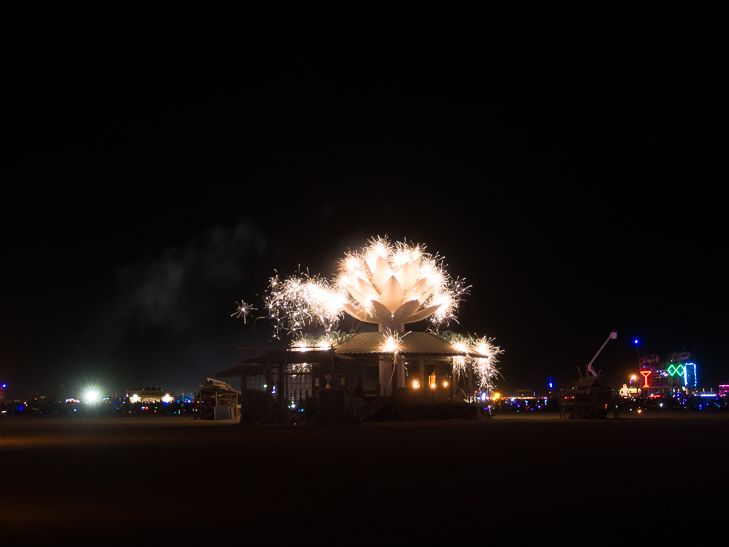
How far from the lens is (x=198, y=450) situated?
753 inches

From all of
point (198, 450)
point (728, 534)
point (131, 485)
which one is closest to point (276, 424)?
point (198, 450)

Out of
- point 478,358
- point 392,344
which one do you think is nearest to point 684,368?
point 478,358

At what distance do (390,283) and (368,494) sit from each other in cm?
3458

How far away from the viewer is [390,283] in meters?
45.1

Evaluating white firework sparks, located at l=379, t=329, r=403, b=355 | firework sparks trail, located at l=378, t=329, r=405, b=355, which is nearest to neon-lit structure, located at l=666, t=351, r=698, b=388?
firework sparks trail, located at l=378, t=329, r=405, b=355

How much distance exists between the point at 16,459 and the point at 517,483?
11.3 m

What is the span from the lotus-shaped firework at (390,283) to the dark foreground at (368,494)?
1047 inches

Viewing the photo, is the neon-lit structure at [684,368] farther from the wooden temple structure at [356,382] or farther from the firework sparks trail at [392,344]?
the firework sparks trail at [392,344]

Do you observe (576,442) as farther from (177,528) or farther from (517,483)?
(177,528)

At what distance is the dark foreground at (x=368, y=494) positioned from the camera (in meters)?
8.06

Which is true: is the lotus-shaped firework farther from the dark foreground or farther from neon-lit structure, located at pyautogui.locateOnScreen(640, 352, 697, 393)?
neon-lit structure, located at pyautogui.locateOnScreen(640, 352, 697, 393)

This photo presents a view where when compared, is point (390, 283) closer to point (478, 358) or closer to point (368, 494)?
point (478, 358)

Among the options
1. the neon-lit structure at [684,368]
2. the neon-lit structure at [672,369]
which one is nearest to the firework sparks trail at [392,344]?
the neon-lit structure at [672,369]

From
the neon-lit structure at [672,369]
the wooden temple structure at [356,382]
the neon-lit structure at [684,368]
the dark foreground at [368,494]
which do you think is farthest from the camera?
the neon-lit structure at [684,368]
